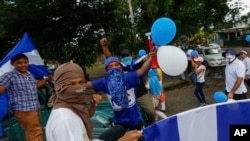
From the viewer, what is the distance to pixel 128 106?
3.95m

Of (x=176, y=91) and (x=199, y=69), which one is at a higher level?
(x=199, y=69)

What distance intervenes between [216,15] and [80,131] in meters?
17.8

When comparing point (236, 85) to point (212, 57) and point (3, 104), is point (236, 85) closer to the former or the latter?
point (3, 104)

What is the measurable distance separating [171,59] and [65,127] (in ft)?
6.20

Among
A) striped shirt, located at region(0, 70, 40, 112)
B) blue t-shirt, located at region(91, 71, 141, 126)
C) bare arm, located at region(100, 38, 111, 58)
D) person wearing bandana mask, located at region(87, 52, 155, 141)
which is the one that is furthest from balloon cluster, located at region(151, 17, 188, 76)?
striped shirt, located at region(0, 70, 40, 112)

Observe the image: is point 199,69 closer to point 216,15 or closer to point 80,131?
point 80,131

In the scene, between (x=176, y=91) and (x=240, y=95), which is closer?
(x=240, y=95)

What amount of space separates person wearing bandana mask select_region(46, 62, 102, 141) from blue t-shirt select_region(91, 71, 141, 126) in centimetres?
169

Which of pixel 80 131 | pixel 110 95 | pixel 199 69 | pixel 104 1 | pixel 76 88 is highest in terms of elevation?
pixel 104 1

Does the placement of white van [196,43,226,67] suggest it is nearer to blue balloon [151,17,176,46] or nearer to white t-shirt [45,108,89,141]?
blue balloon [151,17,176,46]

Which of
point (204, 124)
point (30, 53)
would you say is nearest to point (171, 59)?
point (204, 124)

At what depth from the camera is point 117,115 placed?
3967 mm

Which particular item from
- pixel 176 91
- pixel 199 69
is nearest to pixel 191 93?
pixel 176 91

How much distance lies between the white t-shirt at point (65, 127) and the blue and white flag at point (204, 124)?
641mm
